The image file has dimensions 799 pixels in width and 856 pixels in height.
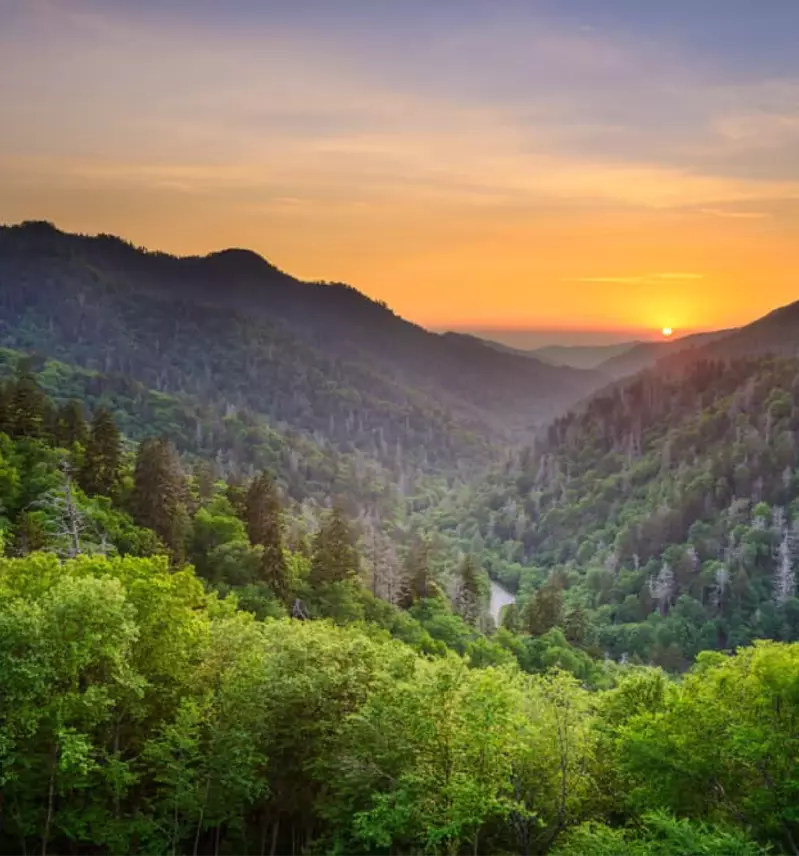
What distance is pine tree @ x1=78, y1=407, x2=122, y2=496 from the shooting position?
64.4 metres

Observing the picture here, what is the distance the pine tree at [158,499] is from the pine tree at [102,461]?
2160mm

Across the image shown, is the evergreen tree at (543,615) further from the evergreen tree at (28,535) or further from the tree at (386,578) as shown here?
the evergreen tree at (28,535)

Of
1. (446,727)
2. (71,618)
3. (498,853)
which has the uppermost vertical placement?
(71,618)

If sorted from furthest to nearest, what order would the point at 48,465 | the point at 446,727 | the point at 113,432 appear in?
the point at 113,432, the point at 48,465, the point at 446,727

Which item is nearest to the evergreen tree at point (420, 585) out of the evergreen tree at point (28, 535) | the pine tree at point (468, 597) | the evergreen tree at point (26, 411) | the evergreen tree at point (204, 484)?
the pine tree at point (468, 597)

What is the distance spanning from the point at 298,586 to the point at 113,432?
771 inches

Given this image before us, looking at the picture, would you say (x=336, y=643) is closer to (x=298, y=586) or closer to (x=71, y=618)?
(x=71, y=618)

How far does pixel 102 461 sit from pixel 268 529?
1417 cm

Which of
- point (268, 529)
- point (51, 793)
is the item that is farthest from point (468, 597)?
point (51, 793)

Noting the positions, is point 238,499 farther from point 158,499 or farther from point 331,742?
point 331,742

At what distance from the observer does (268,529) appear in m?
69.6

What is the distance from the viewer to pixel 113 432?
66.9m

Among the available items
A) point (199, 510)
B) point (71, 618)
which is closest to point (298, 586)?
point (199, 510)

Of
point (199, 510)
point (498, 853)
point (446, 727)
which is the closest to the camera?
point (446, 727)
